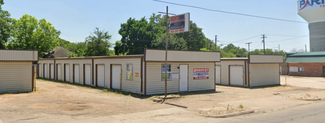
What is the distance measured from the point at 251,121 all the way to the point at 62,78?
2292 cm

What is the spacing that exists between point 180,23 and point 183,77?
17.4ft

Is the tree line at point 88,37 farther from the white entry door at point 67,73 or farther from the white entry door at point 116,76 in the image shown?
the white entry door at point 116,76

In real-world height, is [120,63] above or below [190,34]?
below

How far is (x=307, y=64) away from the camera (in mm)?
41312

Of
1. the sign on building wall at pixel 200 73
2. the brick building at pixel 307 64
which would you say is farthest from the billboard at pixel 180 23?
the brick building at pixel 307 64

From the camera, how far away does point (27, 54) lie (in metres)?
16.9

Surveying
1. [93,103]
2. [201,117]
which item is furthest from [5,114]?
[201,117]

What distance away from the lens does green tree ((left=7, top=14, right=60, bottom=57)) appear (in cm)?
4844

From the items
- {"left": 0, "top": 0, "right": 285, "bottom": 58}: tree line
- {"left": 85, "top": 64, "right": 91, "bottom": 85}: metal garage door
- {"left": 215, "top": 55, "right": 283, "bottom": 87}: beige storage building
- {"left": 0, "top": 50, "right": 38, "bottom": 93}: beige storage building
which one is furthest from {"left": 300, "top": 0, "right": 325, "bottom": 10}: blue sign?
{"left": 0, "top": 50, "right": 38, "bottom": 93}: beige storage building

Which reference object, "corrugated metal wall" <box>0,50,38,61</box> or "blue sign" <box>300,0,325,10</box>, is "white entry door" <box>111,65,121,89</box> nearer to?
"corrugated metal wall" <box>0,50,38,61</box>

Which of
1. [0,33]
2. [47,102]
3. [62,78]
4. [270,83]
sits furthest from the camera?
[0,33]

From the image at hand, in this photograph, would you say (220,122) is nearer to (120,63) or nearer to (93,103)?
(93,103)

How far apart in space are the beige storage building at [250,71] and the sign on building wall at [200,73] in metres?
5.47

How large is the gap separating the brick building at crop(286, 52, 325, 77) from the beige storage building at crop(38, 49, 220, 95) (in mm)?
29279
